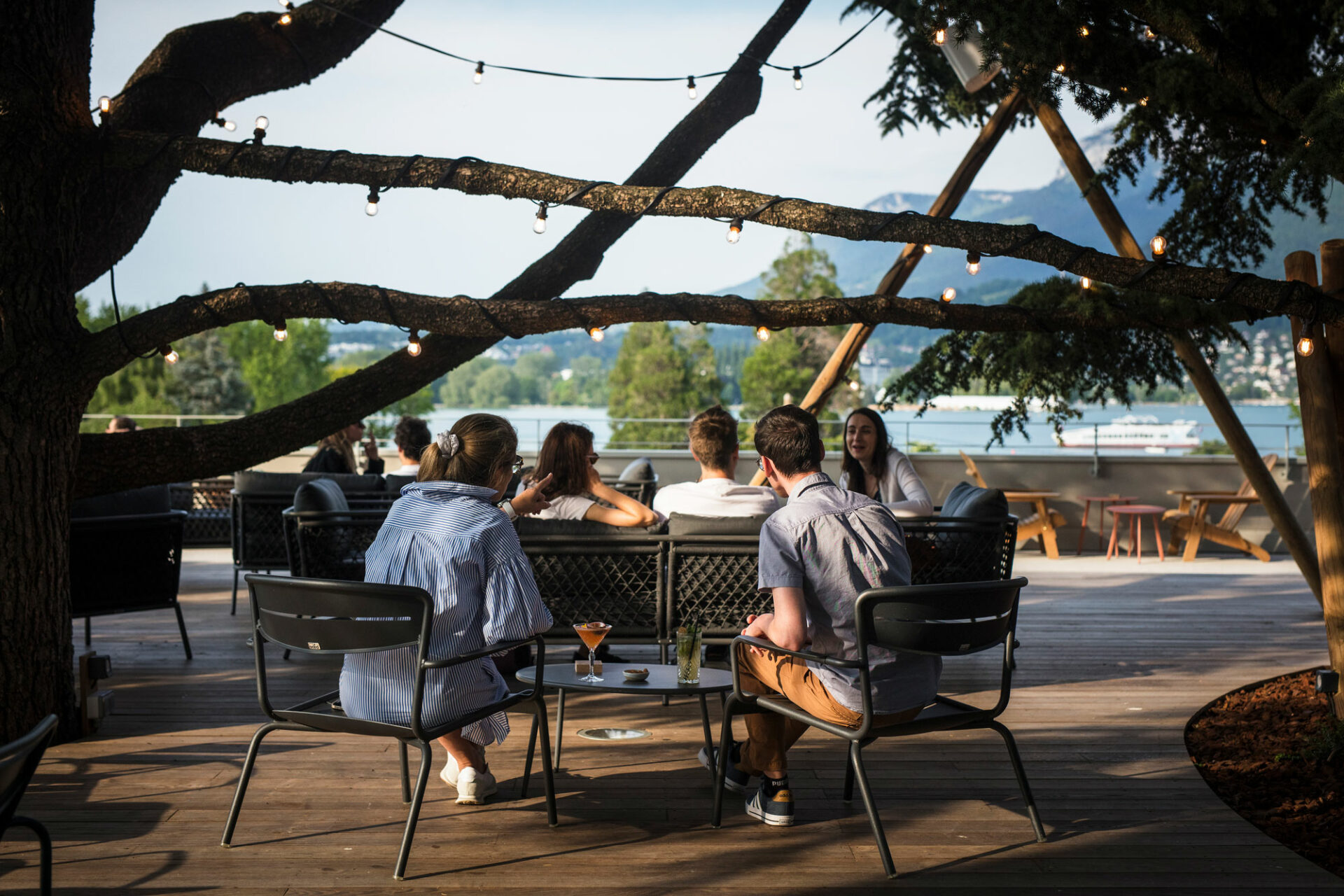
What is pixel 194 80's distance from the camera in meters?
4.50

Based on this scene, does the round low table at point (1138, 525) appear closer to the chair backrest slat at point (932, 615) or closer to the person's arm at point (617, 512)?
the person's arm at point (617, 512)

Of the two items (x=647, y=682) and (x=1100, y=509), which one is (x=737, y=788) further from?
(x=1100, y=509)

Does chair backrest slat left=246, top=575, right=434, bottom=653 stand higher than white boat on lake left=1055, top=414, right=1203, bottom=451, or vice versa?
chair backrest slat left=246, top=575, right=434, bottom=653

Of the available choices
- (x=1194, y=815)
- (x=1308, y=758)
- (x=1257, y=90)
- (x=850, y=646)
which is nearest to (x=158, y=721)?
(x=850, y=646)

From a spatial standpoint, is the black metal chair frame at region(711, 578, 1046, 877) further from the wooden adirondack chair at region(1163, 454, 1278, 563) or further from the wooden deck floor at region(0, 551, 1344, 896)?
the wooden adirondack chair at region(1163, 454, 1278, 563)

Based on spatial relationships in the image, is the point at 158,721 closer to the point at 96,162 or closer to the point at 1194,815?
the point at 96,162

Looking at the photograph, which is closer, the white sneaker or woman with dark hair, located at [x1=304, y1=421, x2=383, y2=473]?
the white sneaker

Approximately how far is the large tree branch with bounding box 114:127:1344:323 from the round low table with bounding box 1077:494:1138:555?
766 centimetres

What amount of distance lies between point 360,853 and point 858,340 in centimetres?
508

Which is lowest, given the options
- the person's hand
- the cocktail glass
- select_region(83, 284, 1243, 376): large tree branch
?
the cocktail glass

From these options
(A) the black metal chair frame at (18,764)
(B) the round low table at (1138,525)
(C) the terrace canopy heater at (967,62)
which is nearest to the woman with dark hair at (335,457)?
(C) the terrace canopy heater at (967,62)

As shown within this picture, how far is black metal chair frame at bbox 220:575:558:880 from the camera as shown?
8.23ft

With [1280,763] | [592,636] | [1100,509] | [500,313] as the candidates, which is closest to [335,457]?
[500,313]

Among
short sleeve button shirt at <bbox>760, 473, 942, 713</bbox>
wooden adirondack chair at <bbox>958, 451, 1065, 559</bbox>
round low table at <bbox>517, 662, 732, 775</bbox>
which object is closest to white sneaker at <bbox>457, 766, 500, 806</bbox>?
round low table at <bbox>517, 662, 732, 775</bbox>
